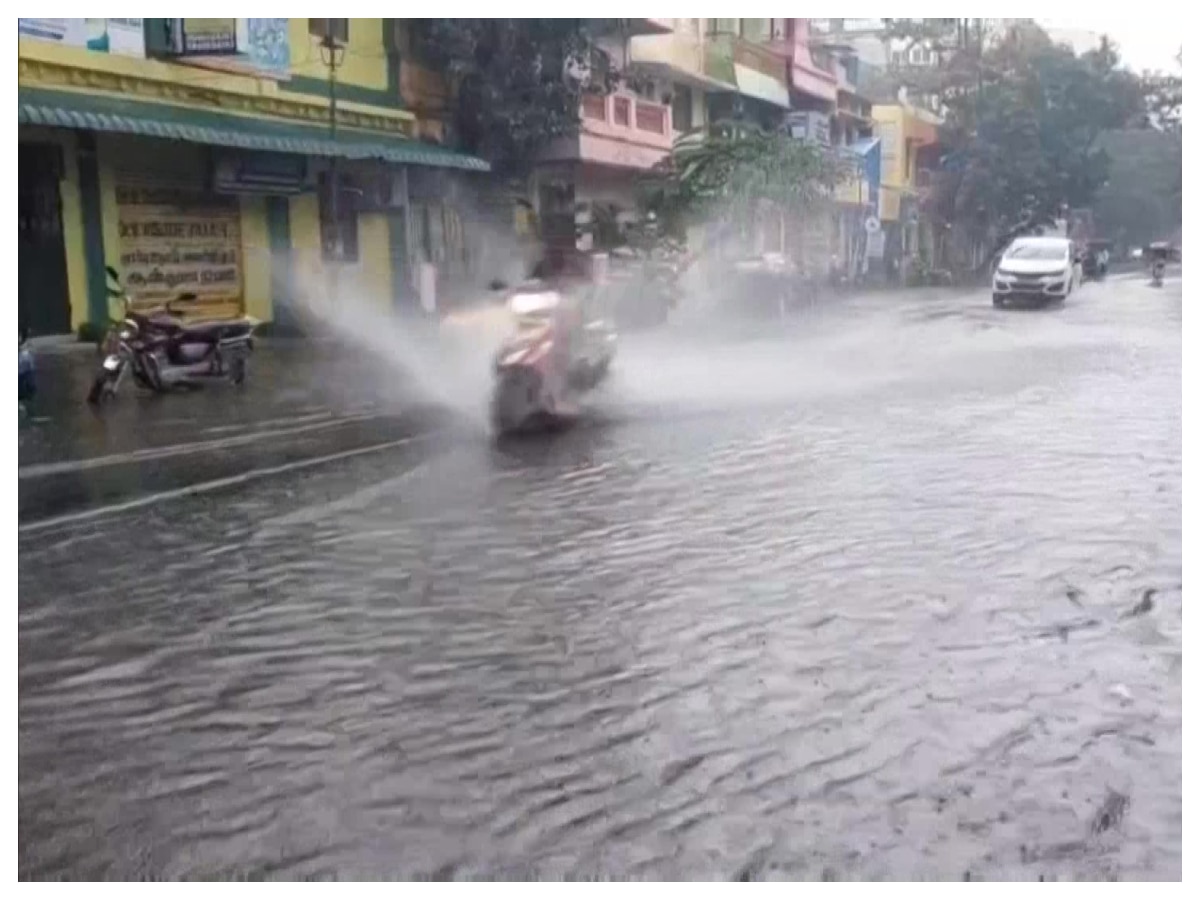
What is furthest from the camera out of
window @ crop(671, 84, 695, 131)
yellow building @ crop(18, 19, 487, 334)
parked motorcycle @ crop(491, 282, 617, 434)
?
parked motorcycle @ crop(491, 282, 617, 434)

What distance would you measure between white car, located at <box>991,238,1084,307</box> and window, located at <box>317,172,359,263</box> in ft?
7.15

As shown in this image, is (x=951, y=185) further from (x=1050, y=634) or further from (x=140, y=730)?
(x=140, y=730)

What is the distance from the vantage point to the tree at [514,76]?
4.13m

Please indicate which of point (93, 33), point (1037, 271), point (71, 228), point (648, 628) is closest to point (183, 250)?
point (71, 228)

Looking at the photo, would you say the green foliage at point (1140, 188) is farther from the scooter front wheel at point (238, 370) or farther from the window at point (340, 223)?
the scooter front wheel at point (238, 370)

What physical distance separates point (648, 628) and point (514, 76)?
1.66 meters

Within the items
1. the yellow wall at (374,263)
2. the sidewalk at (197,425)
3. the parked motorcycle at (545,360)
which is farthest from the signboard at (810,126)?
the sidewalk at (197,425)

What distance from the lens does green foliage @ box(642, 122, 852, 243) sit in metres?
4.63

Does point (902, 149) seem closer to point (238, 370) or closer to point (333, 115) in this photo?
point (333, 115)

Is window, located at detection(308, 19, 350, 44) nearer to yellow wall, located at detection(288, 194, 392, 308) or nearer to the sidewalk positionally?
yellow wall, located at detection(288, 194, 392, 308)

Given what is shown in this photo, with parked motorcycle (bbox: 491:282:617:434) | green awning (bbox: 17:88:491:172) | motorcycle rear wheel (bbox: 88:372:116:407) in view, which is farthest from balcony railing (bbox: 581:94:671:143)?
motorcycle rear wheel (bbox: 88:372:116:407)

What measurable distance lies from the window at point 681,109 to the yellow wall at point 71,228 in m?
1.83
